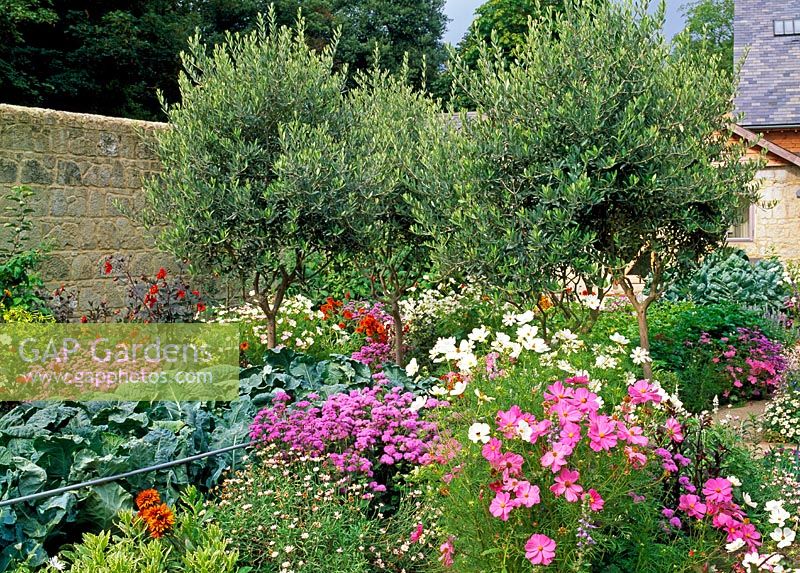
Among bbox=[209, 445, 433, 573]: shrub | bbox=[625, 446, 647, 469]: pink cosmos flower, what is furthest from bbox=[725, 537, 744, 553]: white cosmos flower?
bbox=[209, 445, 433, 573]: shrub

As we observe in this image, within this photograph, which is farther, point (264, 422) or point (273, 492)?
point (264, 422)

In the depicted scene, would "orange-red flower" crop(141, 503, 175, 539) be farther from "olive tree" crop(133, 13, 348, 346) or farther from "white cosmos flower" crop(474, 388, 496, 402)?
"olive tree" crop(133, 13, 348, 346)

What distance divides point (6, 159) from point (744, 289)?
9.16 metres

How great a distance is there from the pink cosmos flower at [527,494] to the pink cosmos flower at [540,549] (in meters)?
0.12

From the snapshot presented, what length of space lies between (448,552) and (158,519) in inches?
48.4

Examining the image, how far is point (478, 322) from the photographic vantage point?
7.90 m

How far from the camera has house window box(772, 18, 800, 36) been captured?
18.2 meters

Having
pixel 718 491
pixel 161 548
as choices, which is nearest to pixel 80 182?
pixel 161 548

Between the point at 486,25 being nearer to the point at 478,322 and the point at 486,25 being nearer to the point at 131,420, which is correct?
the point at 478,322

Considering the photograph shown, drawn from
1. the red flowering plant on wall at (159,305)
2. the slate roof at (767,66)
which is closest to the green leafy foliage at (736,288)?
the slate roof at (767,66)

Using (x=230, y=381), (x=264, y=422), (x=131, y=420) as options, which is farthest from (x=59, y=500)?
(x=230, y=381)

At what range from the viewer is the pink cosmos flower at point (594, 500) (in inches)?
115

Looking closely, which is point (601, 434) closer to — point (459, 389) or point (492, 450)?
point (492, 450)

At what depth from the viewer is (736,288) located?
11.2 m
